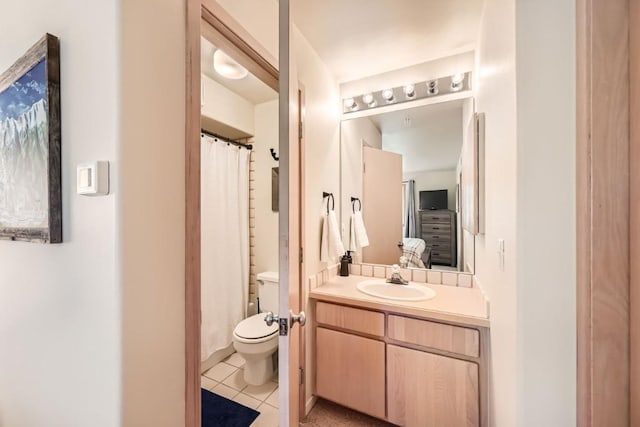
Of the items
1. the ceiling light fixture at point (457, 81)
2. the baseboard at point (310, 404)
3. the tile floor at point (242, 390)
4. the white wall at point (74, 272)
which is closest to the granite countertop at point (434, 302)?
the baseboard at point (310, 404)

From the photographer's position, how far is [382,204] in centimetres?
221

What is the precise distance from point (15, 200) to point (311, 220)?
4.56 feet

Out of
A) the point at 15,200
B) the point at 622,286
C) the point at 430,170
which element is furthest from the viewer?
the point at 430,170

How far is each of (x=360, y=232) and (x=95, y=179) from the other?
1.77 metres

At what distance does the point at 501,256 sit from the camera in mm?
1026

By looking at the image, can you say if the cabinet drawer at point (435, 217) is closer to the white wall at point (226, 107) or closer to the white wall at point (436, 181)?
the white wall at point (436, 181)

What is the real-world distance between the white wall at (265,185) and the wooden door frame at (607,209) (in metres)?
2.29

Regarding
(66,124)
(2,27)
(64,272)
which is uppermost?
(2,27)

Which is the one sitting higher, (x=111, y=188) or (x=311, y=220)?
(x=111, y=188)

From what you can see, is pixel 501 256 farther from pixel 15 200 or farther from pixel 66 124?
pixel 15 200

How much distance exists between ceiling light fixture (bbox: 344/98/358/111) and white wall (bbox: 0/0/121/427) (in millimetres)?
1783

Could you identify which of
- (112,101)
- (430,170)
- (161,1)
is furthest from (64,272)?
(430,170)

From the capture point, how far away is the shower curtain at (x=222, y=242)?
7.45 ft

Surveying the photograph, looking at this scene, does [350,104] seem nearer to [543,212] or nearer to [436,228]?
[436,228]
